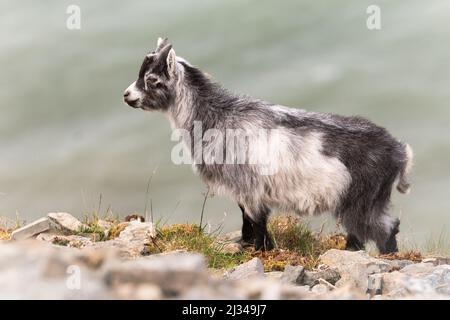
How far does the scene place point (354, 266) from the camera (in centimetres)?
1041

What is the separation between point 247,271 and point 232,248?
1924 mm

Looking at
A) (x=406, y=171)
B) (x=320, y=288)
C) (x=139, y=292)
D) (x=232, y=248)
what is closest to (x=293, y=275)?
(x=320, y=288)

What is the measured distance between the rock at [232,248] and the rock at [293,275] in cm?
171

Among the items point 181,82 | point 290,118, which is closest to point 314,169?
point 290,118

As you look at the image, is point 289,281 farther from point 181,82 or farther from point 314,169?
point 181,82

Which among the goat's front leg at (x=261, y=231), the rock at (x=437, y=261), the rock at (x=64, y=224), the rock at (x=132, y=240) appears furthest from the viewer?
the rock at (x=64, y=224)

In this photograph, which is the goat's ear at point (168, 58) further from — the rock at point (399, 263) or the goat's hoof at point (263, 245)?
the rock at point (399, 263)

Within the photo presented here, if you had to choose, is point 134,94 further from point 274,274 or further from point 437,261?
point 437,261

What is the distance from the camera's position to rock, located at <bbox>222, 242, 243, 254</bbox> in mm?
11977

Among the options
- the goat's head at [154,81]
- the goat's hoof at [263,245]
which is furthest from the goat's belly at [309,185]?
the goat's head at [154,81]

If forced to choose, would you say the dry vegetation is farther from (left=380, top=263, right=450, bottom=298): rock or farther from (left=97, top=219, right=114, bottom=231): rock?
(left=380, top=263, right=450, bottom=298): rock

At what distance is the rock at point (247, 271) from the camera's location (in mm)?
10047
